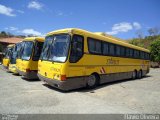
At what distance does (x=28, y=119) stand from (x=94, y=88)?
637 cm

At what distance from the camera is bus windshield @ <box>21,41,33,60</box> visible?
44.5 ft

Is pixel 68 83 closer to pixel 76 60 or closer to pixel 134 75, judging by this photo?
pixel 76 60

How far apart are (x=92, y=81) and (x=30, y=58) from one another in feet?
15.0

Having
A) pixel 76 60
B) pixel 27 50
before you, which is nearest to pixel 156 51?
pixel 27 50

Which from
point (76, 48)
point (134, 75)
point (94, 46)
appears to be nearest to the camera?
point (76, 48)

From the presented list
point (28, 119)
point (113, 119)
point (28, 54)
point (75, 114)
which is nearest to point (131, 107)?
point (113, 119)

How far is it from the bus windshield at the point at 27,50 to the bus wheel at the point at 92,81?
4.66m

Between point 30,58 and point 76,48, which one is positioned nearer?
point 76,48

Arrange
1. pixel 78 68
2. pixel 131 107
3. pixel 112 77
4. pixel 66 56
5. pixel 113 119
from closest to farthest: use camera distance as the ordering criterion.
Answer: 1. pixel 113 119
2. pixel 131 107
3. pixel 66 56
4. pixel 78 68
5. pixel 112 77

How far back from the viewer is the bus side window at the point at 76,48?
31.8 feet

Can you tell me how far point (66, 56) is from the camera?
9.46m

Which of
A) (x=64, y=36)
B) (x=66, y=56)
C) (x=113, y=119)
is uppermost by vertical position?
(x=64, y=36)

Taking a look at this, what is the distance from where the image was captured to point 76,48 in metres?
9.91

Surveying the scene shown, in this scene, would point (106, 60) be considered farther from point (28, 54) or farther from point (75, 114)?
point (75, 114)
